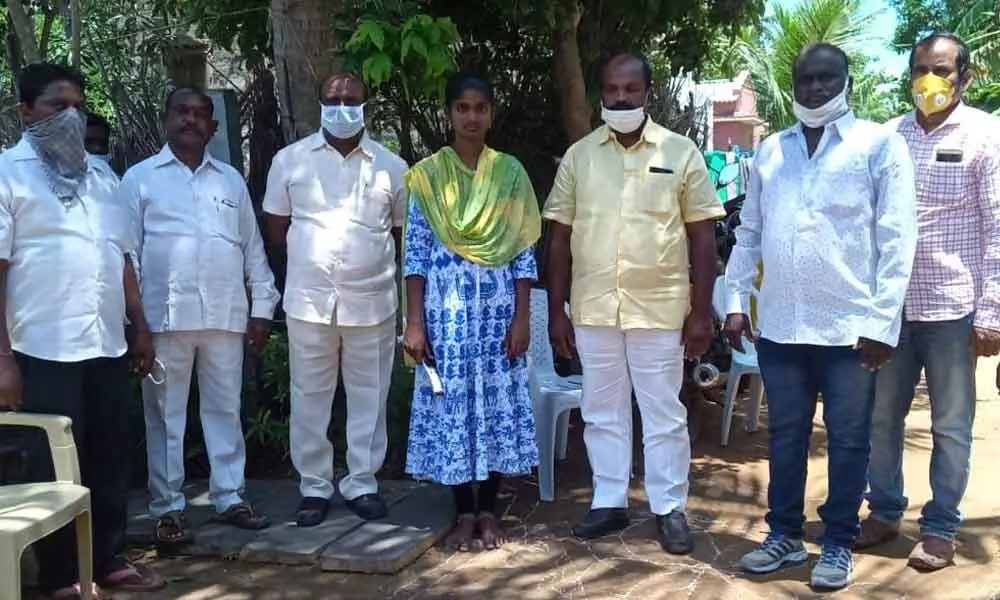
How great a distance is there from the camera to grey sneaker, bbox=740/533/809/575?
3.83 m

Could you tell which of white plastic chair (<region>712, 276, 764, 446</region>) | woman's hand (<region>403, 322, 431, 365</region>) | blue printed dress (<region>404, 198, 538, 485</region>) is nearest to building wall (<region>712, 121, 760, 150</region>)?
white plastic chair (<region>712, 276, 764, 446</region>)

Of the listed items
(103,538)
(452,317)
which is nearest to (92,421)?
(103,538)

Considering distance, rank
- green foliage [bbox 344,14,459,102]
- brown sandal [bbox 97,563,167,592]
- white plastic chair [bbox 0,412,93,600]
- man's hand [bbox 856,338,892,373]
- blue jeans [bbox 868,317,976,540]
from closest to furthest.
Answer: white plastic chair [bbox 0,412,93,600] → man's hand [bbox 856,338,892,373] → blue jeans [bbox 868,317,976,540] → brown sandal [bbox 97,563,167,592] → green foliage [bbox 344,14,459,102]

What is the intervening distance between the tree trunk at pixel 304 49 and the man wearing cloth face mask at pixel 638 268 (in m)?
1.73

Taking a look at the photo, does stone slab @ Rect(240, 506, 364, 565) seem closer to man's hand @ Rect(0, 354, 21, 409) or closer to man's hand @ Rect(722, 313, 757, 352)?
man's hand @ Rect(0, 354, 21, 409)

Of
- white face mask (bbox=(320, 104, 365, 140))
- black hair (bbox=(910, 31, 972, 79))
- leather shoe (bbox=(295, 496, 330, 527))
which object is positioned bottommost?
leather shoe (bbox=(295, 496, 330, 527))

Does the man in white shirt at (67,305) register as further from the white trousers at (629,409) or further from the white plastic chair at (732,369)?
the white plastic chair at (732,369)

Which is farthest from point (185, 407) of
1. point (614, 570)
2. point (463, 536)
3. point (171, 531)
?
point (614, 570)

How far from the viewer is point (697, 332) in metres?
4.02

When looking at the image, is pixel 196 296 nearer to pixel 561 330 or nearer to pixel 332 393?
pixel 332 393

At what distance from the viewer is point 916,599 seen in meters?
3.58

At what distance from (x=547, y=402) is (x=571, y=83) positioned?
232 centimetres

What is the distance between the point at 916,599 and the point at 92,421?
308cm

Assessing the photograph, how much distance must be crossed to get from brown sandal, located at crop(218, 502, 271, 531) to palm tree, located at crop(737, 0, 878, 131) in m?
14.9
